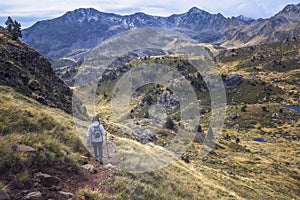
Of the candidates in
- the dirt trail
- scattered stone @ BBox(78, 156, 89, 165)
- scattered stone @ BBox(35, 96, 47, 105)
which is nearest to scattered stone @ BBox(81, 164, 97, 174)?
the dirt trail

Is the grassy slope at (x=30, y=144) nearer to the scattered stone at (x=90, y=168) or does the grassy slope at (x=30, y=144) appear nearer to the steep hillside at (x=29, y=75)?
the scattered stone at (x=90, y=168)

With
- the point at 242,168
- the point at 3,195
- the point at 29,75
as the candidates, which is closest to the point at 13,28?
the point at 29,75

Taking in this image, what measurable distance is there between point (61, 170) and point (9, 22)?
161ft

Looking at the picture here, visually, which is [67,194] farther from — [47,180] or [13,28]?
[13,28]

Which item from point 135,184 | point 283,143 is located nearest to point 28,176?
point 135,184

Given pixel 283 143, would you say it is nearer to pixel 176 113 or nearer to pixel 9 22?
pixel 176 113

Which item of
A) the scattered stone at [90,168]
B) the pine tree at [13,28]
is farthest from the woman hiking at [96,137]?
the pine tree at [13,28]

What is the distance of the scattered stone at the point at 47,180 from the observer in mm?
9938

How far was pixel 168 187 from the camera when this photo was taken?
15742 mm

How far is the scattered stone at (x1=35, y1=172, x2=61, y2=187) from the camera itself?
9.94 m

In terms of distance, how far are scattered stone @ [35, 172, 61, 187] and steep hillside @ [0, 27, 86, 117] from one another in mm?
22271

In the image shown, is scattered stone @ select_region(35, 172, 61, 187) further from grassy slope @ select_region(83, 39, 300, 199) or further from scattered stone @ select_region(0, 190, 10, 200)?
grassy slope @ select_region(83, 39, 300, 199)

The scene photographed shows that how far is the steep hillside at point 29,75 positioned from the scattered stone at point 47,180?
22.3 meters

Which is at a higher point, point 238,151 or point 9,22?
point 9,22
